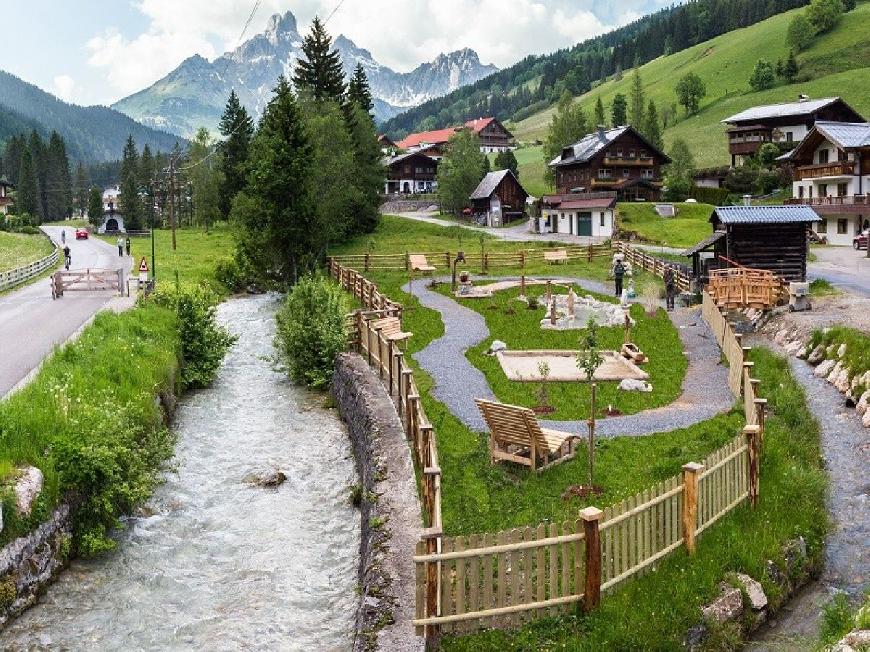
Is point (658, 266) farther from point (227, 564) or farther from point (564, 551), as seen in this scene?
point (564, 551)

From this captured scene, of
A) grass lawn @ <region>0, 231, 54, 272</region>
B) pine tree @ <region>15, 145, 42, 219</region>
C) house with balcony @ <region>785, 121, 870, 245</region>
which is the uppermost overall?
pine tree @ <region>15, 145, 42, 219</region>

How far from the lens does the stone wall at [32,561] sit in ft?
38.7

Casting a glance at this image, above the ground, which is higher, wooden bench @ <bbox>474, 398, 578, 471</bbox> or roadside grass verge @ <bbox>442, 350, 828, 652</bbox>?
wooden bench @ <bbox>474, 398, 578, 471</bbox>

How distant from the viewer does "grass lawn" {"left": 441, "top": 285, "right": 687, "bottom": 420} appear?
63.5ft

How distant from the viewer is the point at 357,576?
13.4m

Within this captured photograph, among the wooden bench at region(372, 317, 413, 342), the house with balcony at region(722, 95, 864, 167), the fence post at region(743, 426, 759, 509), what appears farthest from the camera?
the house with balcony at region(722, 95, 864, 167)

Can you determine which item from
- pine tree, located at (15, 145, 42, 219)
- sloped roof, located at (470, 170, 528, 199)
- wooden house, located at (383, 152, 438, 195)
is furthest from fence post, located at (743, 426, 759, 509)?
pine tree, located at (15, 145, 42, 219)

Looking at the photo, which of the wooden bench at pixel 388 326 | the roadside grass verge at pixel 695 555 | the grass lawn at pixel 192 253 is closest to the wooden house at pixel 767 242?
the wooden bench at pixel 388 326

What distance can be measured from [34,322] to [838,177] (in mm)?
56599

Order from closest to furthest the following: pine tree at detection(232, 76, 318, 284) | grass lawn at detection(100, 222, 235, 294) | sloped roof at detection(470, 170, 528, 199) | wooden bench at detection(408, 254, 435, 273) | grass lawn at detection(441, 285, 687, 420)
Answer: grass lawn at detection(441, 285, 687, 420) < wooden bench at detection(408, 254, 435, 273) < pine tree at detection(232, 76, 318, 284) < grass lawn at detection(100, 222, 235, 294) < sloped roof at detection(470, 170, 528, 199)

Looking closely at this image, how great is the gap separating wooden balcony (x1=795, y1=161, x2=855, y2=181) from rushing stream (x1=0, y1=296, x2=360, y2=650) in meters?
53.0

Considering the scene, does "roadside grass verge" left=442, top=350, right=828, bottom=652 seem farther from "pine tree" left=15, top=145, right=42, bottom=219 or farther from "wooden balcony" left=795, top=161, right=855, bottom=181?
"pine tree" left=15, top=145, right=42, bottom=219

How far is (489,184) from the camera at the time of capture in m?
85.6

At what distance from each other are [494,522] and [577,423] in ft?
18.9
